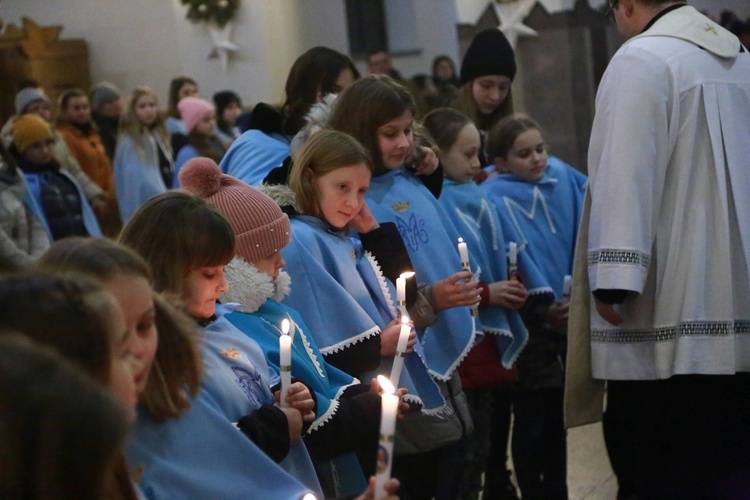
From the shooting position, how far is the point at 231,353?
2.22m

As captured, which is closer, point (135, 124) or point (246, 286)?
point (246, 286)

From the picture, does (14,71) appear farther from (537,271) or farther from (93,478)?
(93,478)

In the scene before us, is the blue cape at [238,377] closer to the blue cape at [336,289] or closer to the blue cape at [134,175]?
the blue cape at [336,289]

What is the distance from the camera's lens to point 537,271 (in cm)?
430

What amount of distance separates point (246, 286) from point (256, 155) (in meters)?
1.50

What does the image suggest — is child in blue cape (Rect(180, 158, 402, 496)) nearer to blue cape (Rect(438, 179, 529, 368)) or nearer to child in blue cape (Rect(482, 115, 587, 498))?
blue cape (Rect(438, 179, 529, 368))

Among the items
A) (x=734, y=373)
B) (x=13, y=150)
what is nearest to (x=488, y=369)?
(x=734, y=373)

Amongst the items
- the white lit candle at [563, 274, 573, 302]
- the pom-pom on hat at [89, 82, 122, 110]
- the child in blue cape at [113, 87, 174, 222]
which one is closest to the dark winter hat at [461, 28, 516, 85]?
the white lit candle at [563, 274, 573, 302]

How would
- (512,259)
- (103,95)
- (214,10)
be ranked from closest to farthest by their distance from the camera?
(512,259) → (103,95) → (214,10)

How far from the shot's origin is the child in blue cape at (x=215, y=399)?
74.5 inches

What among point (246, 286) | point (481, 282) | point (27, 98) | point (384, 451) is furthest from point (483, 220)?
point (27, 98)

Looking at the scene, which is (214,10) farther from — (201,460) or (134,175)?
(201,460)

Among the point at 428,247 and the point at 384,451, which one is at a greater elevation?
the point at 384,451

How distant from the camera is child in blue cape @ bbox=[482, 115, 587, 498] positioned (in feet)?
13.9
